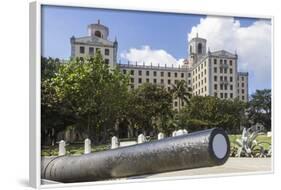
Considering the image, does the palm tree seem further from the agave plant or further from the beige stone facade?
the agave plant

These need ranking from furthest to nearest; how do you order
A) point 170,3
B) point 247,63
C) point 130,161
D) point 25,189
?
1. point 247,63
2. point 170,3
3. point 130,161
4. point 25,189

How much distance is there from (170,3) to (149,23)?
44 centimetres

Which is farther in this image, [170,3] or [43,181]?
[170,3]

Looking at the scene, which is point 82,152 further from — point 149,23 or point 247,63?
point 247,63

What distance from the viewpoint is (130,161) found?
26.6ft

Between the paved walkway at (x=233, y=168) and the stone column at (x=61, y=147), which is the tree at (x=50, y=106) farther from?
the paved walkway at (x=233, y=168)

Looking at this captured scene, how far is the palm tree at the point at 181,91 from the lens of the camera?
8789 mm

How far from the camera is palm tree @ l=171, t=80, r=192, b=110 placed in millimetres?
8789

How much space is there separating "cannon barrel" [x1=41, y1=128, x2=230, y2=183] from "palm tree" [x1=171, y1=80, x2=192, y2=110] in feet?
3.28

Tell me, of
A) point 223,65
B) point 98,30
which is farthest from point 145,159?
point 223,65

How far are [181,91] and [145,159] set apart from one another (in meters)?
1.27

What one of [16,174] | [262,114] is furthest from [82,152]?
[262,114]

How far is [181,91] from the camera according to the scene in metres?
8.83

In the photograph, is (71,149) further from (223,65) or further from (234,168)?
(223,65)
